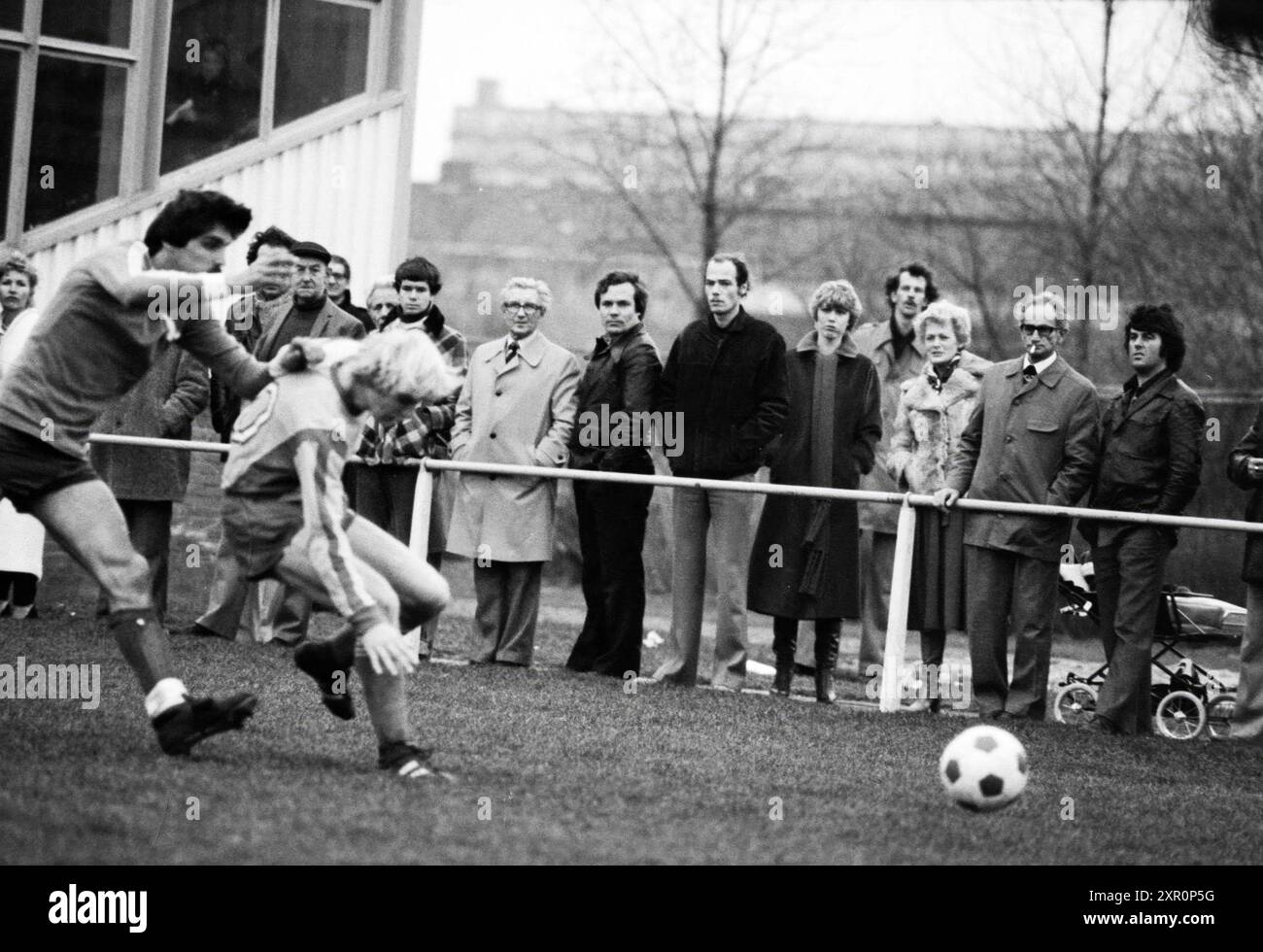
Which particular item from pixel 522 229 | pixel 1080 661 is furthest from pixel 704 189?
pixel 522 229

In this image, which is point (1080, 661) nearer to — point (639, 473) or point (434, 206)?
point (639, 473)

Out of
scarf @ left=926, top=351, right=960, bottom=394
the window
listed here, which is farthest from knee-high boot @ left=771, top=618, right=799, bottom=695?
the window

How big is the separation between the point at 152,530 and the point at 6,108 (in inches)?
190

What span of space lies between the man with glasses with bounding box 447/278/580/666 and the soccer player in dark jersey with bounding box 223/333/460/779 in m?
4.09

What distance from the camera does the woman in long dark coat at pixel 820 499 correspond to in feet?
36.6

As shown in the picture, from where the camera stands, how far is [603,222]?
35.5 m

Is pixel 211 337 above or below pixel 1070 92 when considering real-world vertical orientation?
below

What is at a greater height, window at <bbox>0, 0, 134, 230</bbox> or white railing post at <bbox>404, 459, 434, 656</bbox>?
window at <bbox>0, 0, 134, 230</bbox>

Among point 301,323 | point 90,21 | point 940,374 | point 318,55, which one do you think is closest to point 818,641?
point 940,374

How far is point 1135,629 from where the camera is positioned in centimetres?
1037

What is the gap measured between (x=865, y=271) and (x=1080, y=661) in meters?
14.3

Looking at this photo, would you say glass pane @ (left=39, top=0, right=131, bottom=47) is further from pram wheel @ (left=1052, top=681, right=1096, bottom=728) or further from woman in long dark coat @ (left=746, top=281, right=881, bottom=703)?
pram wheel @ (left=1052, top=681, right=1096, bottom=728)

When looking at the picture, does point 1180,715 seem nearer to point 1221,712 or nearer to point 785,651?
point 1221,712

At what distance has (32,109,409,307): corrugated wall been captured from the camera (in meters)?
16.2
